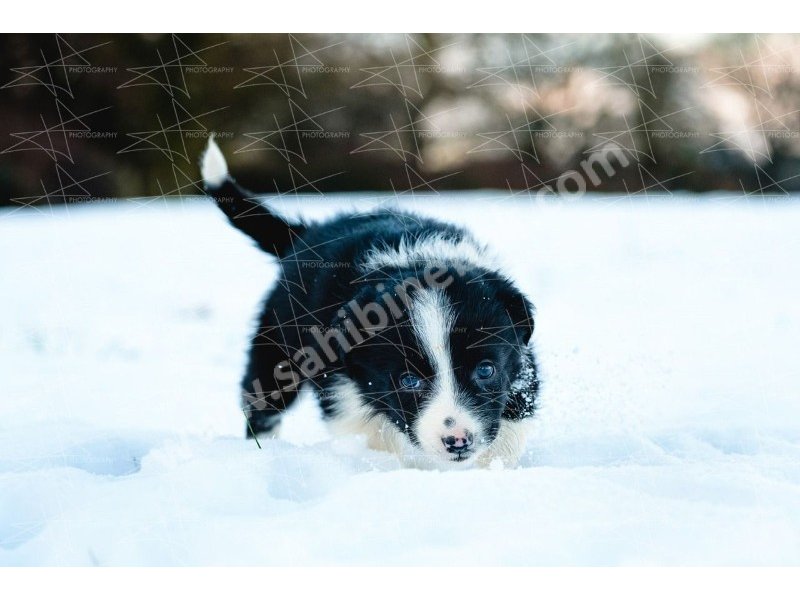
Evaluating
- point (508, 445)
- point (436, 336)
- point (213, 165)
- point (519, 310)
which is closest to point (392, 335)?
point (436, 336)

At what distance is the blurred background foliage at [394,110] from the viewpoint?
2686mm

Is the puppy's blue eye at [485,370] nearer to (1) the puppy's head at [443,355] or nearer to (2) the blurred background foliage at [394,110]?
(1) the puppy's head at [443,355]

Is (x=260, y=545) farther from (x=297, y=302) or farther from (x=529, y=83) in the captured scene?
(x=529, y=83)

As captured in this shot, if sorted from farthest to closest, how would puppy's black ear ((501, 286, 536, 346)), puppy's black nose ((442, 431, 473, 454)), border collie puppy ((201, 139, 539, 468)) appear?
puppy's black ear ((501, 286, 536, 346))
border collie puppy ((201, 139, 539, 468))
puppy's black nose ((442, 431, 473, 454))

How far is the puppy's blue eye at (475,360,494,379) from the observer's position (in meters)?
Answer: 2.63

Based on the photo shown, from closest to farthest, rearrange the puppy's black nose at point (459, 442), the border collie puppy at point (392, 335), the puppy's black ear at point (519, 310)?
1. the puppy's black nose at point (459, 442)
2. the border collie puppy at point (392, 335)
3. the puppy's black ear at point (519, 310)

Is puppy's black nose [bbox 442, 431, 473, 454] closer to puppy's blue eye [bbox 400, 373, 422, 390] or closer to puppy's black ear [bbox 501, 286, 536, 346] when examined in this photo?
puppy's blue eye [bbox 400, 373, 422, 390]

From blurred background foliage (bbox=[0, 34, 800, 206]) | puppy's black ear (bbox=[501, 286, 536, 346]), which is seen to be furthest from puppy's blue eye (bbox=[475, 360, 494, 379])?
blurred background foliage (bbox=[0, 34, 800, 206])

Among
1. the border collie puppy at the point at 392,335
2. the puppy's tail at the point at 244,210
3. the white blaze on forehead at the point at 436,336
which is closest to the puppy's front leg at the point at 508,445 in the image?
the border collie puppy at the point at 392,335

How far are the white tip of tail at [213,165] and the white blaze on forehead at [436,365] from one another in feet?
2.61

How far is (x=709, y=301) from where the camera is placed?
9.70 feet

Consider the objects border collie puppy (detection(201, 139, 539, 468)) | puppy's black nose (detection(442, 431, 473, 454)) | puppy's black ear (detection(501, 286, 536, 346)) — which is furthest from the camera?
puppy's black ear (detection(501, 286, 536, 346))

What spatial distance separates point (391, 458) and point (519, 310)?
0.65m

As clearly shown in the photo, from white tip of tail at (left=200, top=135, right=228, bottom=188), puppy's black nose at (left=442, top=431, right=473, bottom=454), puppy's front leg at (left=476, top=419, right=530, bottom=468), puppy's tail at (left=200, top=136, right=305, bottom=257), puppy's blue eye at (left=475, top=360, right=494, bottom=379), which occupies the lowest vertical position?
puppy's front leg at (left=476, top=419, right=530, bottom=468)
